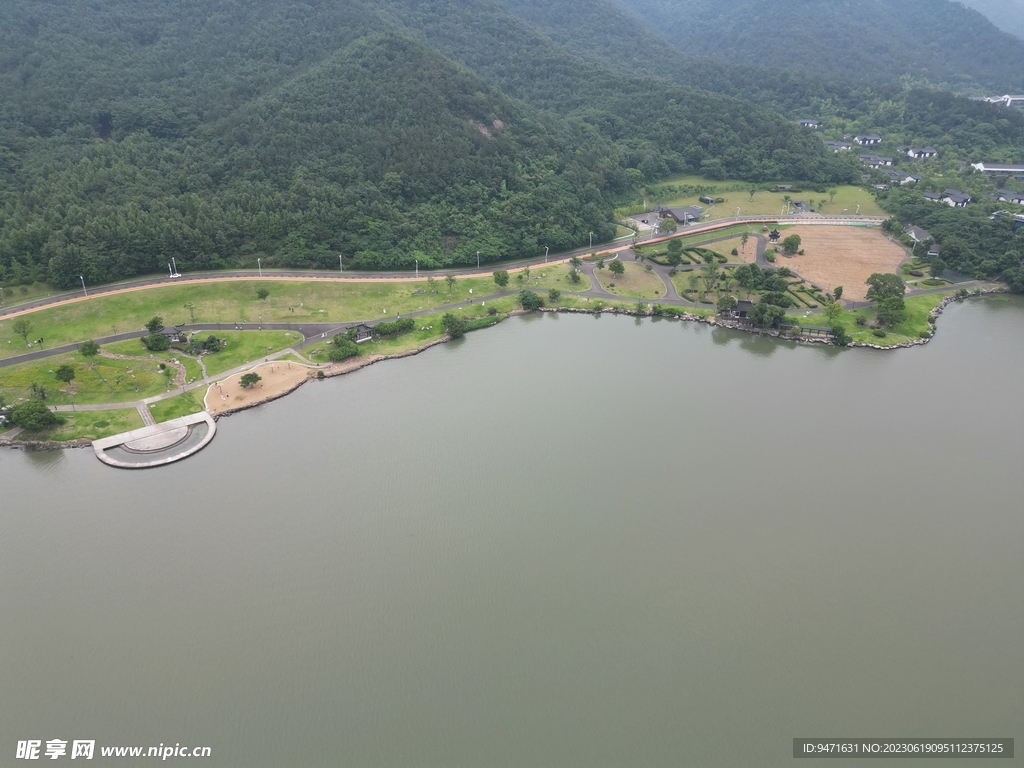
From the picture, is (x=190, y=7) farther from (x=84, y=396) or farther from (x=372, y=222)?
(x=84, y=396)

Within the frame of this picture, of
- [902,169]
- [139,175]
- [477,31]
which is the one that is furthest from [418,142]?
[902,169]

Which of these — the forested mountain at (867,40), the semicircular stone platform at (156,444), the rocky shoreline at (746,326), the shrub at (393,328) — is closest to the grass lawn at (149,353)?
the semicircular stone platform at (156,444)

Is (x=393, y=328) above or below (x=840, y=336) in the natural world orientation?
above

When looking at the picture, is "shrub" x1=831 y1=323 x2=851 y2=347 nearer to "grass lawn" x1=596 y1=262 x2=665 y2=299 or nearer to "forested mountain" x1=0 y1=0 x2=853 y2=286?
"grass lawn" x1=596 y1=262 x2=665 y2=299

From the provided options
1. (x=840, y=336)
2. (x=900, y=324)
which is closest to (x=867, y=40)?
(x=900, y=324)

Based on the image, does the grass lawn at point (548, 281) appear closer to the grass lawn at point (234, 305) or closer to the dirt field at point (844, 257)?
the grass lawn at point (234, 305)

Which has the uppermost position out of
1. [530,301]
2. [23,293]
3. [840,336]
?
[23,293]

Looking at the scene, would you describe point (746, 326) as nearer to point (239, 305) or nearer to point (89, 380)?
point (239, 305)
